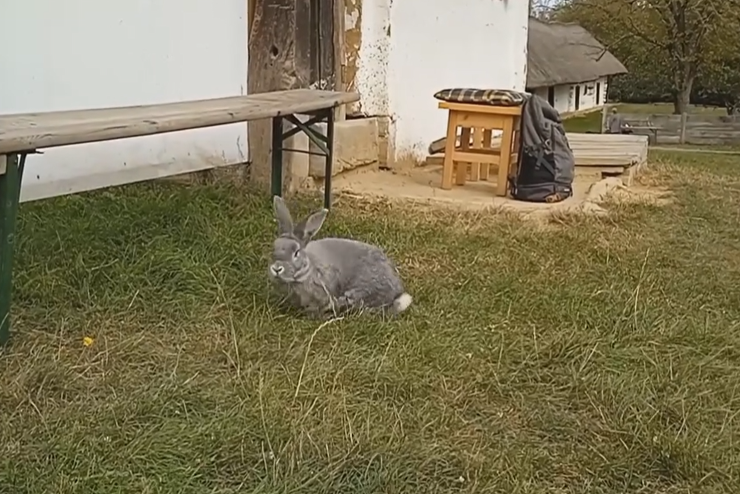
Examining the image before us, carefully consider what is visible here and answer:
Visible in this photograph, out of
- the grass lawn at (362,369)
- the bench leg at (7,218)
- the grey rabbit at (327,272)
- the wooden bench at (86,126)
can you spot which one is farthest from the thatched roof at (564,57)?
the bench leg at (7,218)

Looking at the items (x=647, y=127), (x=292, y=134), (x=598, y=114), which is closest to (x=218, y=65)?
(x=292, y=134)

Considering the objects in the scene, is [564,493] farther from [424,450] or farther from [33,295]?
[33,295]

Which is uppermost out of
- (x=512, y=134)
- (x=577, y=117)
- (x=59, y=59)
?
→ (x=59, y=59)

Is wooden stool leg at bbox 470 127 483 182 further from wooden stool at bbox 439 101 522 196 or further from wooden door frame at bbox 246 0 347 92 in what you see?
wooden door frame at bbox 246 0 347 92

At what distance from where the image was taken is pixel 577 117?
76.4 feet

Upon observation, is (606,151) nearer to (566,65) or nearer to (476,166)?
(476,166)

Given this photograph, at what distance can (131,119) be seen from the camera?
297cm

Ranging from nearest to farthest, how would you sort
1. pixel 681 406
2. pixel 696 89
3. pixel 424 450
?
pixel 424 450 < pixel 681 406 < pixel 696 89

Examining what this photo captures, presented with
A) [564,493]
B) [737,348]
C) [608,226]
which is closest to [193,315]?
[564,493]

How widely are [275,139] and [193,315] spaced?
5.37ft

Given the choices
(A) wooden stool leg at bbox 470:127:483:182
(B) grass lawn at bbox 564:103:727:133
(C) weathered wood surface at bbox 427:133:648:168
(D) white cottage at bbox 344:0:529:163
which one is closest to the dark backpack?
(A) wooden stool leg at bbox 470:127:483:182

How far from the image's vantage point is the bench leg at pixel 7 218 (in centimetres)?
244

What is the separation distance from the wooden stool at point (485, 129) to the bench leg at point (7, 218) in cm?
345

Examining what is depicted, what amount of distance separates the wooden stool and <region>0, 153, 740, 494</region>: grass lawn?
1443 mm
